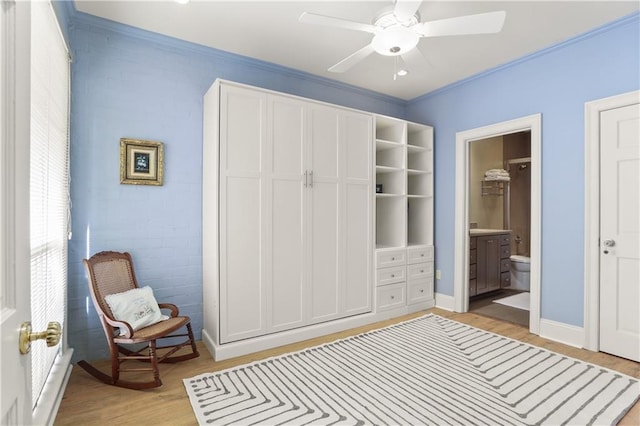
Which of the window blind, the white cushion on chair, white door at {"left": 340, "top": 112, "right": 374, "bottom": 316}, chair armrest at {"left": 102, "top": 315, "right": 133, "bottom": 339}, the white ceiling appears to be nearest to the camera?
the window blind

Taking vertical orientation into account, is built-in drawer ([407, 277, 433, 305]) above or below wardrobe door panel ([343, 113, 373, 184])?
below

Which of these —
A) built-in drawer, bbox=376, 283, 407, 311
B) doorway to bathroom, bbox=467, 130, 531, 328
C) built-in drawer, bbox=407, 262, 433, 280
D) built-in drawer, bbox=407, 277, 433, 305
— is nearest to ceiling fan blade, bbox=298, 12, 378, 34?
doorway to bathroom, bbox=467, 130, 531, 328

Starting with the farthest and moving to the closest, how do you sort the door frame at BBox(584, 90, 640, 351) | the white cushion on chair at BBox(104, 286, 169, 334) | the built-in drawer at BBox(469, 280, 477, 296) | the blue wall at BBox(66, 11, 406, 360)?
the built-in drawer at BBox(469, 280, 477, 296)
the door frame at BBox(584, 90, 640, 351)
the blue wall at BBox(66, 11, 406, 360)
the white cushion on chair at BBox(104, 286, 169, 334)

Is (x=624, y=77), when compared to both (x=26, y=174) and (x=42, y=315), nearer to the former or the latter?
(x=26, y=174)

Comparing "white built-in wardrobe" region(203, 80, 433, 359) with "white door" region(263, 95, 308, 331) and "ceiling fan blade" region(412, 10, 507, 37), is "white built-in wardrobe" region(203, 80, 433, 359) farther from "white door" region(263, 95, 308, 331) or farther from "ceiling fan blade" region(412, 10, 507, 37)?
"ceiling fan blade" region(412, 10, 507, 37)

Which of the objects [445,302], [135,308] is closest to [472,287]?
[445,302]

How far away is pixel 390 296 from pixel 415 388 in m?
1.53

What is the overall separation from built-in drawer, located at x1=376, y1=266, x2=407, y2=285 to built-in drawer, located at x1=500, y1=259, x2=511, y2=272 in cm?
203

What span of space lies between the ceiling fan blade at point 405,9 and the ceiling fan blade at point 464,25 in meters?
0.13

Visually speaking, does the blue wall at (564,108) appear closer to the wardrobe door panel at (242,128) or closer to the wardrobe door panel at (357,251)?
the wardrobe door panel at (357,251)

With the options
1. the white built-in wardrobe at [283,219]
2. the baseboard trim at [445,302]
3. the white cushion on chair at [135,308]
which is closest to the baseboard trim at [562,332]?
the baseboard trim at [445,302]

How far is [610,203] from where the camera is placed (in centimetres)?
275

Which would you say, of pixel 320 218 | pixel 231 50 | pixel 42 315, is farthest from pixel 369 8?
pixel 42 315

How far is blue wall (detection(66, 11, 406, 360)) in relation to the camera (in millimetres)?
2596
